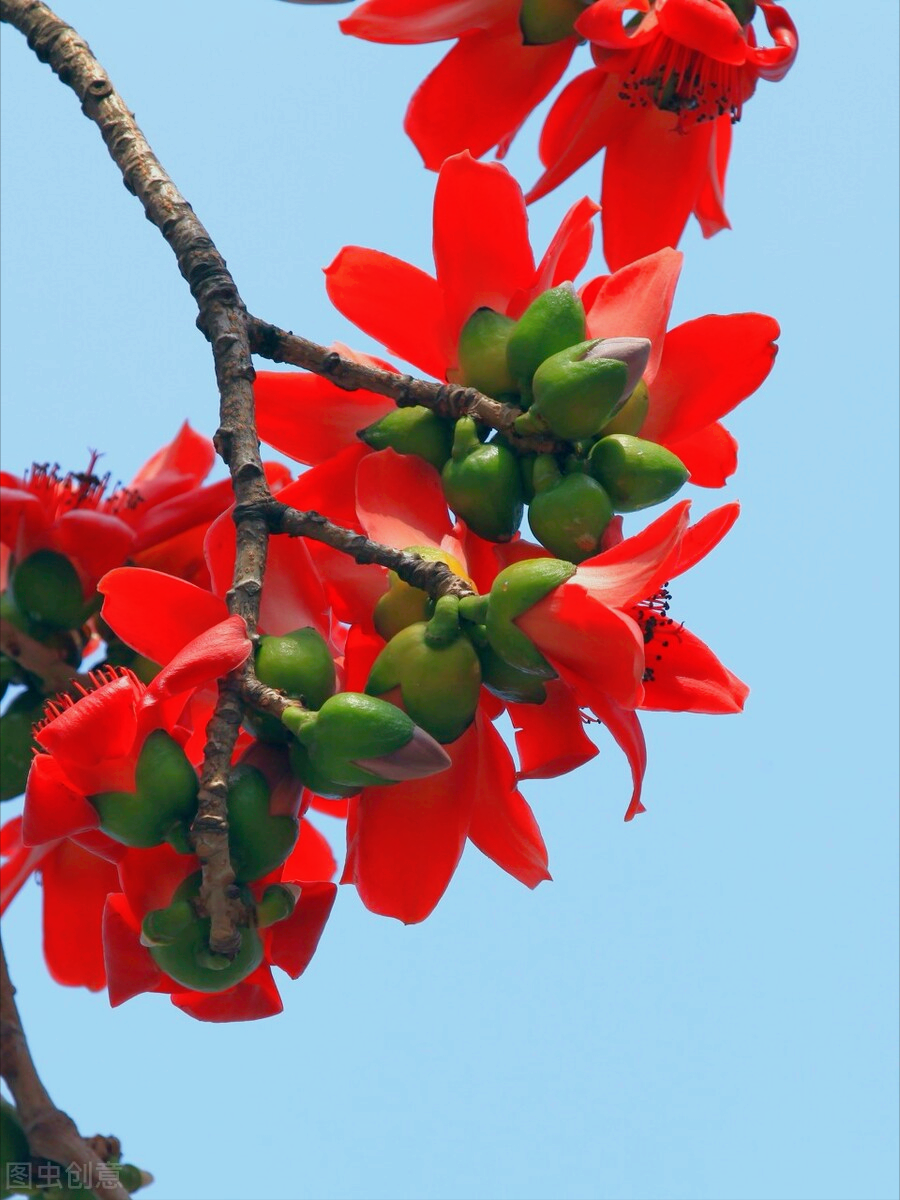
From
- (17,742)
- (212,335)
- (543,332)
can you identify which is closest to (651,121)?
(543,332)

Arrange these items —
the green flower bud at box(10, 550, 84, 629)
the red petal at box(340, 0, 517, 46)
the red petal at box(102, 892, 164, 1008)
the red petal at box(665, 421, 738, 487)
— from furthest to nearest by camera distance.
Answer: the green flower bud at box(10, 550, 84, 629) → the red petal at box(340, 0, 517, 46) → the red petal at box(665, 421, 738, 487) → the red petal at box(102, 892, 164, 1008)

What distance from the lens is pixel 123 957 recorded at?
3.44 feet

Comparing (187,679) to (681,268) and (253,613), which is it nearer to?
(253,613)

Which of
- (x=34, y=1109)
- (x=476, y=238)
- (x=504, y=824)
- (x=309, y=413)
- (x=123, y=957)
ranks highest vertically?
(x=476, y=238)

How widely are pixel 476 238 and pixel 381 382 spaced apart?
184 millimetres

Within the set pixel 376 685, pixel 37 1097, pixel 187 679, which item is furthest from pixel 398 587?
pixel 37 1097

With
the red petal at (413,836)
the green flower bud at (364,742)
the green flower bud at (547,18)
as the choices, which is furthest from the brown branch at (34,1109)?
the green flower bud at (547,18)

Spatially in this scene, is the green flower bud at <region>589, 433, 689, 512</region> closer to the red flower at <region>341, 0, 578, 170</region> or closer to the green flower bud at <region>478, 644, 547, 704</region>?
the green flower bud at <region>478, 644, 547, 704</region>

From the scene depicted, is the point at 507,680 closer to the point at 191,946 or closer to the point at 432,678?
the point at 432,678

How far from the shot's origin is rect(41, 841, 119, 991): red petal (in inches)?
60.0

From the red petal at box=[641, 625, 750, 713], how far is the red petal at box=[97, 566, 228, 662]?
1.06 feet

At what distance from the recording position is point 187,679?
37.2 inches

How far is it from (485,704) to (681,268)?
0.37 m

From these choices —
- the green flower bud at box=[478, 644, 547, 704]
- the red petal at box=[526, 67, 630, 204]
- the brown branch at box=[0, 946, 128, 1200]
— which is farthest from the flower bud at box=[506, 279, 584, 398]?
the brown branch at box=[0, 946, 128, 1200]
